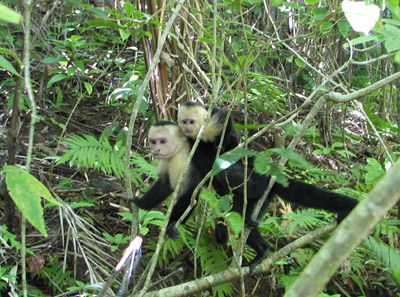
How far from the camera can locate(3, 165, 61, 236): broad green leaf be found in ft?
3.11

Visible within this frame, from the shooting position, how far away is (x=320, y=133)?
5.17 m

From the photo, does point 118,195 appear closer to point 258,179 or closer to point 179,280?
point 179,280

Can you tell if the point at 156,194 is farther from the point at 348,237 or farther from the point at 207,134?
the point at 348,237

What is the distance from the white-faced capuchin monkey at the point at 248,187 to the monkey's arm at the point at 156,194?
0.30 meters

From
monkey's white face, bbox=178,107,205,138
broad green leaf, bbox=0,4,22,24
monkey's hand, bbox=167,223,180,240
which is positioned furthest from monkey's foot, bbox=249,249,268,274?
broad green leaf, bbox=0,4,22,24

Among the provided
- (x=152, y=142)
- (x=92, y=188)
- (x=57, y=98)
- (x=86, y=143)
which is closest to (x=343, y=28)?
(x=152, y=142)

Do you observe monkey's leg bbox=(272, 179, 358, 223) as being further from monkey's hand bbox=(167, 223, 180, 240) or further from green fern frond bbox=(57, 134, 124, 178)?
green fern frond bbox=(57, 134, 124, 178)

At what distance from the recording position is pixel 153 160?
3.88 metres

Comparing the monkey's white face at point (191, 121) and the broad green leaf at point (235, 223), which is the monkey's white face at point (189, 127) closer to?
the monkey's white face at point (191, 121)

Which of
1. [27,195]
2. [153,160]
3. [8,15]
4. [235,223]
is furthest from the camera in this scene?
[153,160]

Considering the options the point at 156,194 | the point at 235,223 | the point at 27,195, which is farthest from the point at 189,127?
the point at 27,195

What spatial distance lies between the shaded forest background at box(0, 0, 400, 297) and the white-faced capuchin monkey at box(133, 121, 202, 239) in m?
0.13

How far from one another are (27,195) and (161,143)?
7.19 feet

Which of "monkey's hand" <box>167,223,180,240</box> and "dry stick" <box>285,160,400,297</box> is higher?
"dry stick" <box>285,160,400,297</box>
